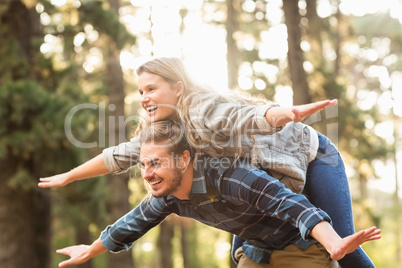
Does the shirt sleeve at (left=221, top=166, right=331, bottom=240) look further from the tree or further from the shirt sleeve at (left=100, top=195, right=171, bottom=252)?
the tree

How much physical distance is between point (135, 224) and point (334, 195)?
126 centimetres

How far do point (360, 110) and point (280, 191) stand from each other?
10106 mm

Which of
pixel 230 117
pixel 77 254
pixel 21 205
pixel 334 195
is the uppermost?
pixel 230 117

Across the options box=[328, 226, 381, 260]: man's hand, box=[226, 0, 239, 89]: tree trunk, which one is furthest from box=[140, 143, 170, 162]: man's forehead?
box=[226, 0, 239, 89]: tree trunk

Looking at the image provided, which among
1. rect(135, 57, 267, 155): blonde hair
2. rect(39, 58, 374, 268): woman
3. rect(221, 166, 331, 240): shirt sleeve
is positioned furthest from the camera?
rect(135, 57, 267, 155): blonde hair

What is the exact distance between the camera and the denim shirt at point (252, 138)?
2.59 m

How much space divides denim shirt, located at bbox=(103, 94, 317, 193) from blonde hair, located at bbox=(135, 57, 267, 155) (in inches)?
2.2

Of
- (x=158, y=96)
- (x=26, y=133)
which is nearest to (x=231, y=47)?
(x=26, y=133)

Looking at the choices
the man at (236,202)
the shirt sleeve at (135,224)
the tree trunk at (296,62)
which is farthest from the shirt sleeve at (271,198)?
the tree trunk at (296,62)

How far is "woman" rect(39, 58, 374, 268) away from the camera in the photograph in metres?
2.71

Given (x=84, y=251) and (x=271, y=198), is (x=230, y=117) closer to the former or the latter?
(x=271, y=198)

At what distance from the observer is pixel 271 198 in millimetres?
2492

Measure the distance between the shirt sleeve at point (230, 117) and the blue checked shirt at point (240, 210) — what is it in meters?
0.21

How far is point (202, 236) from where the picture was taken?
32.2m
